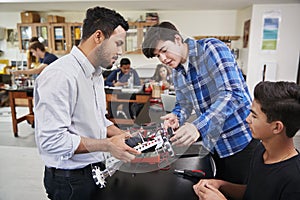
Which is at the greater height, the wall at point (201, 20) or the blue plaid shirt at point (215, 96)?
the wall at point (201, 20)

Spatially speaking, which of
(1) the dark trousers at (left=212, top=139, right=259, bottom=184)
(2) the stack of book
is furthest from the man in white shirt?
(2) the stack of book

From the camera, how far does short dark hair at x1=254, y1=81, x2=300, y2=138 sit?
73 centimetres

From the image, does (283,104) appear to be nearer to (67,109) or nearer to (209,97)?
(209,97)

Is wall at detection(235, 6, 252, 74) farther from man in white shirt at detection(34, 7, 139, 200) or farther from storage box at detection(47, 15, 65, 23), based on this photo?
man in white shirt at detection(34, 7, 139, 200)

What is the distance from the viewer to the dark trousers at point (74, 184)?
929mm

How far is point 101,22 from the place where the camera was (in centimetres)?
85

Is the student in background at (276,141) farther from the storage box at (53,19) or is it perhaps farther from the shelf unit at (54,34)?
the storage box at (53,19)

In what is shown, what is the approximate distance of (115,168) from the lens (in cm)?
100

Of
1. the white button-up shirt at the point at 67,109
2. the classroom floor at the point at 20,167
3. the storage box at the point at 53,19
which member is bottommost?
the classroom floor at the point at 20,167

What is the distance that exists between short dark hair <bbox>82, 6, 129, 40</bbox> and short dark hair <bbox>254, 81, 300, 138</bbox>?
553 mm

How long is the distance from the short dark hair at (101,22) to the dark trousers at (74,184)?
1.72 feet

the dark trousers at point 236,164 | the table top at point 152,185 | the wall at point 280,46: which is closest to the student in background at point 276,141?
the table top at point 152,185

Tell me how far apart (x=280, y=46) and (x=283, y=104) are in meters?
3.97

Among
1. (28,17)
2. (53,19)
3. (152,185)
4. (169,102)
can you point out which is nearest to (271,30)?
(169,102)
